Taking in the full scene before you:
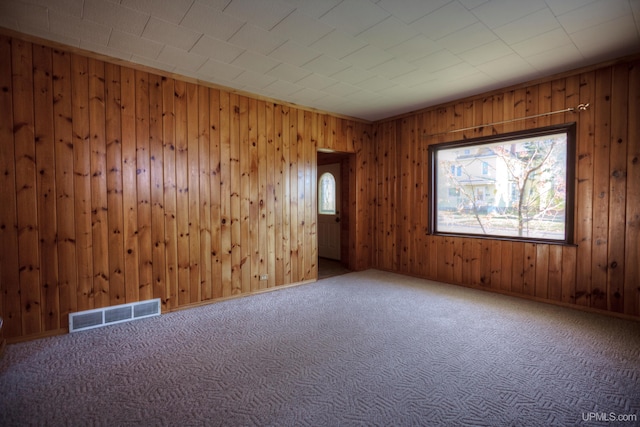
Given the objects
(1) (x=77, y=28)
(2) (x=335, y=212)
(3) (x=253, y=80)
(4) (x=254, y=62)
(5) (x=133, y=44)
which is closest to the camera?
(1) (x=77, y=28)

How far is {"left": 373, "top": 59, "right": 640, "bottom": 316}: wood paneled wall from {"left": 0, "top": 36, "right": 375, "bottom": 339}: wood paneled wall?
2050 mm

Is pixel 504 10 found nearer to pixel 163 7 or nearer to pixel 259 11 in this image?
Result: pixel 259 11

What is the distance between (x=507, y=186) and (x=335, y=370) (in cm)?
335

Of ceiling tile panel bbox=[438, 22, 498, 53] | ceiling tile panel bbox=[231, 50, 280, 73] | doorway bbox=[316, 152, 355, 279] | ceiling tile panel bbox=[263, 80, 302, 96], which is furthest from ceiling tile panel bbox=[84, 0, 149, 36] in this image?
doorway bbox=[316, 152, 355, 279]

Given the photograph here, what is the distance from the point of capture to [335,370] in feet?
7.31

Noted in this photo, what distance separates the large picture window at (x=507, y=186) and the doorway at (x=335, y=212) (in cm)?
148

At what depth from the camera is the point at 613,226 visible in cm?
321

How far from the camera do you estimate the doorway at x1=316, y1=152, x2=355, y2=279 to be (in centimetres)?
557

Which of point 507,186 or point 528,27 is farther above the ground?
point 528,27

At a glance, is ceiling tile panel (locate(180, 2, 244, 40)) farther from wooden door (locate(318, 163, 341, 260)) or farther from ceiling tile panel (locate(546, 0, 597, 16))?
wooden door (locate(318, 163, 341, 260))

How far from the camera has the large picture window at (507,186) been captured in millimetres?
3596

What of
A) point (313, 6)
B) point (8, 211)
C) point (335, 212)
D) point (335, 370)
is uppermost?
point (313, 6)

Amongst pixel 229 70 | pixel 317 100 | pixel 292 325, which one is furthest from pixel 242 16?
pixel 292 325

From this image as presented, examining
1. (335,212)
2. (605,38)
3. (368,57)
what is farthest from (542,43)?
(335,212)
